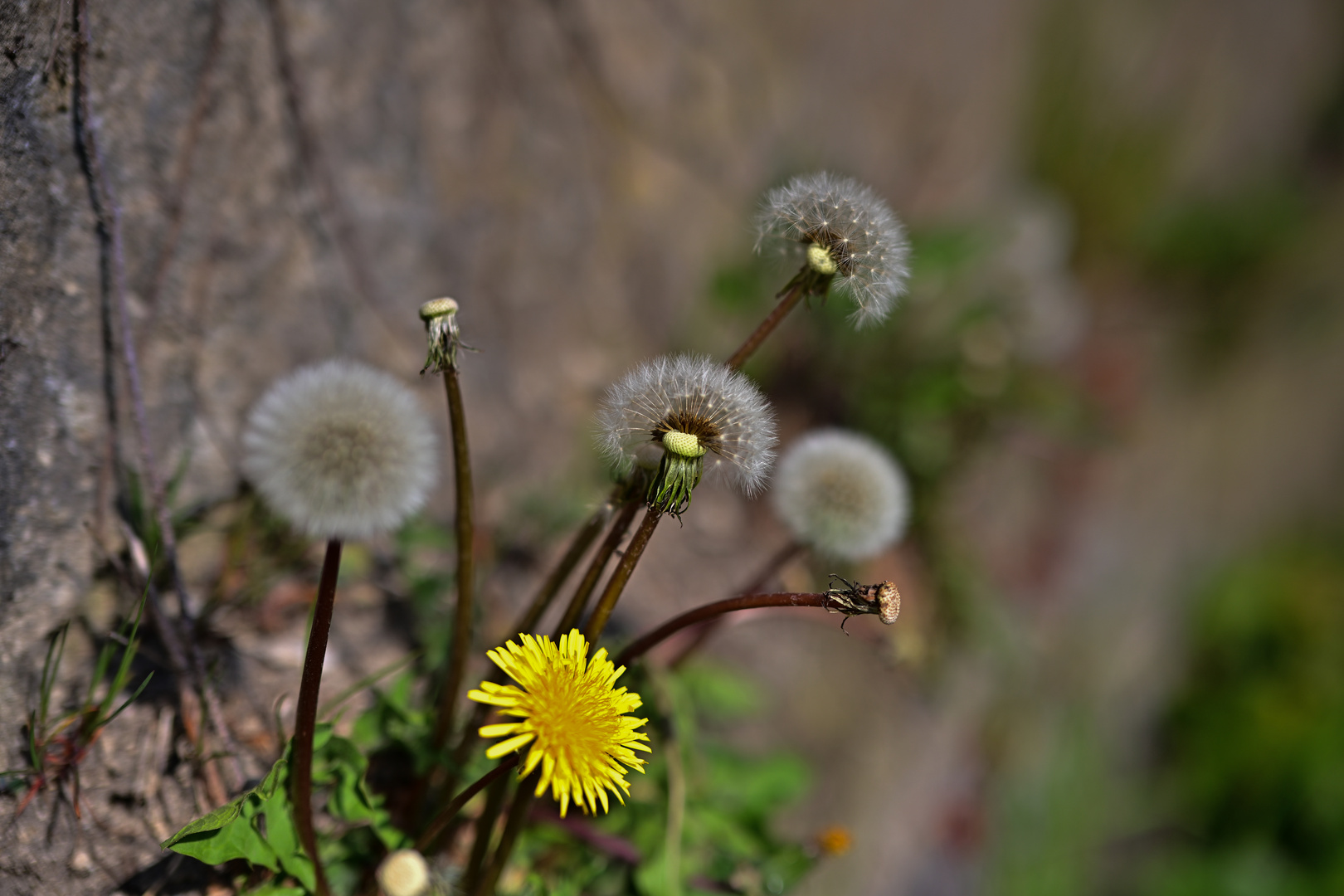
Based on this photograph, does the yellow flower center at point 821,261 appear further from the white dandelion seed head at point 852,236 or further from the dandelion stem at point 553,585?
the dandelion stem at point 553,585

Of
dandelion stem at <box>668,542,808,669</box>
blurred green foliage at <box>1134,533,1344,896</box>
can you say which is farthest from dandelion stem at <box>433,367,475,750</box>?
blurred green foliage at <box>1134,533,1344,896</box>

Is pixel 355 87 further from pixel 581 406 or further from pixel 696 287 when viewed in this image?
pixel 696 287

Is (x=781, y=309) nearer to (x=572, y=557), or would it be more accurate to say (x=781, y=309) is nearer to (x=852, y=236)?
(x=852, y=236)

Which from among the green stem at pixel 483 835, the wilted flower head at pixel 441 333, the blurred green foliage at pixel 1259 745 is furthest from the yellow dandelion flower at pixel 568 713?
the blurred green foliage at pixel 1259 745

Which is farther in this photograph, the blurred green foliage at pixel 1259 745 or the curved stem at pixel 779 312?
the blurred green foliage at pixel 1259 745

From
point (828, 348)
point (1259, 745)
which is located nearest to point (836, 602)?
point (828, 348)

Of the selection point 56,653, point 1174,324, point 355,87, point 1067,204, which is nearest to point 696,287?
point 355,87
